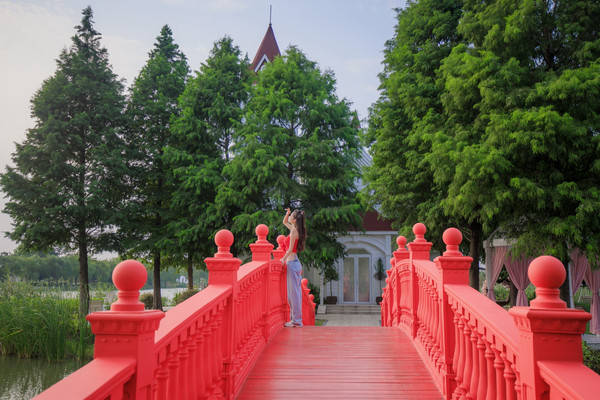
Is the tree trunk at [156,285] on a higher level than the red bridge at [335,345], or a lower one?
lower

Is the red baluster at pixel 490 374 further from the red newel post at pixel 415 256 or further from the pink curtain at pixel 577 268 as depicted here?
the pink curtain at pixel 577 268

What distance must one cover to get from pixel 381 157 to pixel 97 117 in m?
14.6

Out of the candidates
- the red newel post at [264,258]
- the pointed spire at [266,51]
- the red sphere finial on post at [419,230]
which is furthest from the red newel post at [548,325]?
the pointed spire at [266,51]

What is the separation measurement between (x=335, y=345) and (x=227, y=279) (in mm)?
2536

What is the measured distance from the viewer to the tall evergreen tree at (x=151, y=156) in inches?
833

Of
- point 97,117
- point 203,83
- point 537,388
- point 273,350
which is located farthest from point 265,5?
point 537,388

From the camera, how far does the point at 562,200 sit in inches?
412

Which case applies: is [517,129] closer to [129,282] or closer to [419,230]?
[419,230]

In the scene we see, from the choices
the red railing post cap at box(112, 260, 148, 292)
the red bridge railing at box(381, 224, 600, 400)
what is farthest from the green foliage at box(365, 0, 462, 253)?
the red railing post cap at box(112, 260, 148, 292)

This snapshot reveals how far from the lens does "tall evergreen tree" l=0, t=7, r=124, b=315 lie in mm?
19094

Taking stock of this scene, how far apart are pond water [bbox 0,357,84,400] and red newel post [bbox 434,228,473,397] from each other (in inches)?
382

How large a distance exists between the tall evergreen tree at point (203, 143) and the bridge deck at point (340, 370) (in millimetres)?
13337

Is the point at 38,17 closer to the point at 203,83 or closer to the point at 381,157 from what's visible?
the point at 203,83

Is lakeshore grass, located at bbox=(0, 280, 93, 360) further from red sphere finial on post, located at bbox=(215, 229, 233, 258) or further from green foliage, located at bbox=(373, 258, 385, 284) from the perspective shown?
green foliage, located at bbox=(373, 258, 385, 284)
